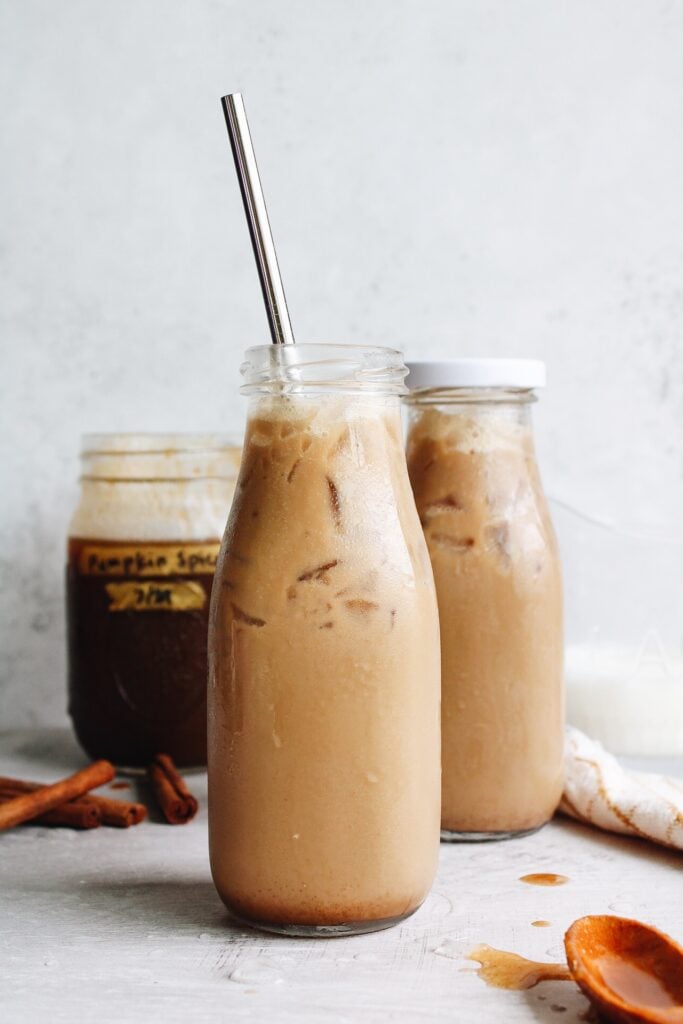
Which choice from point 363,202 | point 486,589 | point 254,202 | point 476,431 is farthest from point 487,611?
point 363,202

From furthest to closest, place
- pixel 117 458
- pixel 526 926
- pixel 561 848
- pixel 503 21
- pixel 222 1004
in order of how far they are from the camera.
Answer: pixel 503 21 < pixel 117 458 < pixel 561 848 < pixel 526 926 < pixel 222 1004

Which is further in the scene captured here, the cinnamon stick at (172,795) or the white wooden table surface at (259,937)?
the cinnamon stick at (172,795)

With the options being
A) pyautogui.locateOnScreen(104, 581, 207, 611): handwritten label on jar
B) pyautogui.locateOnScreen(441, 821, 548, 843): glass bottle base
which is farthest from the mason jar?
pyautogui.locateOnScreen(441, 821, 548, 843): glass bottle base

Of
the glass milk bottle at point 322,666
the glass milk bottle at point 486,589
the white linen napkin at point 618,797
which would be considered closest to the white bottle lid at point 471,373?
the glass milk bottle at point 486,589

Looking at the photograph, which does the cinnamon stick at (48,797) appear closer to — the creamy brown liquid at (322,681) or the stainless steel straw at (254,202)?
the creamy brown liquid at (322,681)

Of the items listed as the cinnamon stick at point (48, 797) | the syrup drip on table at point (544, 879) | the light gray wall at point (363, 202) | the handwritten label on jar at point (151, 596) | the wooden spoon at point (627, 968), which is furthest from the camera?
the light gray wall at point (363, 202)

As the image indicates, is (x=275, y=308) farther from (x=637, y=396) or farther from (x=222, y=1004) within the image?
(x=637, y=396)

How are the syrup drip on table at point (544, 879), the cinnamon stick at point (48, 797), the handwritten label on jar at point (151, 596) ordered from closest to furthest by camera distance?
the syrup drip on table at point (544, 879) < the cinnamon stick at point (48, 797) < the handwritten label on jar at point (151, 596)

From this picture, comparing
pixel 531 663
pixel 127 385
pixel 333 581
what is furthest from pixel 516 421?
pixel 127 385
